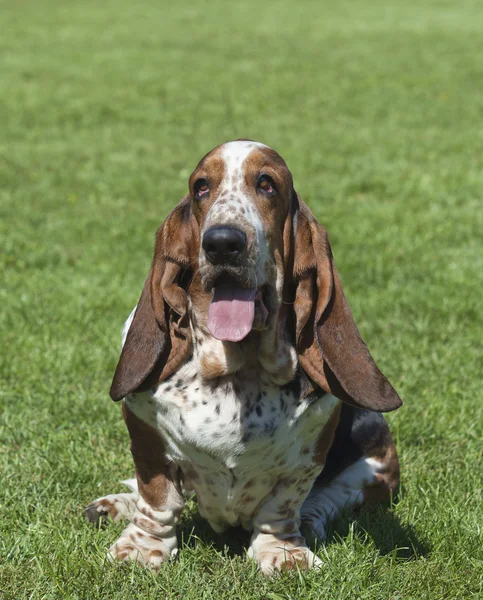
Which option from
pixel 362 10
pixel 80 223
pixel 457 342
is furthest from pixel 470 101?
pixel 362 10

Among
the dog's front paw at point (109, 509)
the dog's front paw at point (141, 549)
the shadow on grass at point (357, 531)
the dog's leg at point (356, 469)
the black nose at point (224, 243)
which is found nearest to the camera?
the black nose at point (224, 243)

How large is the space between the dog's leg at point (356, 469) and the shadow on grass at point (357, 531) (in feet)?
0.22

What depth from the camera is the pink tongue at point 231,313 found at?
3209 millimetres

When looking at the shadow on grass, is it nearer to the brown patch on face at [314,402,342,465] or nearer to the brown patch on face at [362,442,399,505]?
the brown patch on face at [362,442,399,505]

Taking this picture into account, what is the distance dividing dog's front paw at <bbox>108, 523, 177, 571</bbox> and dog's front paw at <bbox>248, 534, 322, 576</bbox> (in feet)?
1.16

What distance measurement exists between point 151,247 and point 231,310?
4920 millimetres

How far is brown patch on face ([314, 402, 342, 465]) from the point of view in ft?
12.0

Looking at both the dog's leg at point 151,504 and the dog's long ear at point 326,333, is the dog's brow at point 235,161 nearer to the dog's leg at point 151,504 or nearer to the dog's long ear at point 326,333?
the dog's long ear at point 326,333

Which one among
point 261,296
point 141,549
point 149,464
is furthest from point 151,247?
point 261,296

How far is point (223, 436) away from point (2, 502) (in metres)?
1.28

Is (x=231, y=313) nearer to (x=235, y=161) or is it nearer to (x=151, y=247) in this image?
(x=235, y=161)

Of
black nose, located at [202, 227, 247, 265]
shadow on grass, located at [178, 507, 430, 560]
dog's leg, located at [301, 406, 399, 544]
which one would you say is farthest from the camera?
dog's leg, located at [301, 406, 399, 544]

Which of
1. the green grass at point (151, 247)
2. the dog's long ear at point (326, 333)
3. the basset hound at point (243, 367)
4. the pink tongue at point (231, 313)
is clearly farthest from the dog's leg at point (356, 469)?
the pink tongue at point (231, 313)

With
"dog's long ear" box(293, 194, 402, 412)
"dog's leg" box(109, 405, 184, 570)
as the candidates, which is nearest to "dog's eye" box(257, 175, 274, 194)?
"dog's long ear" box(293, 194, 402, 412)
